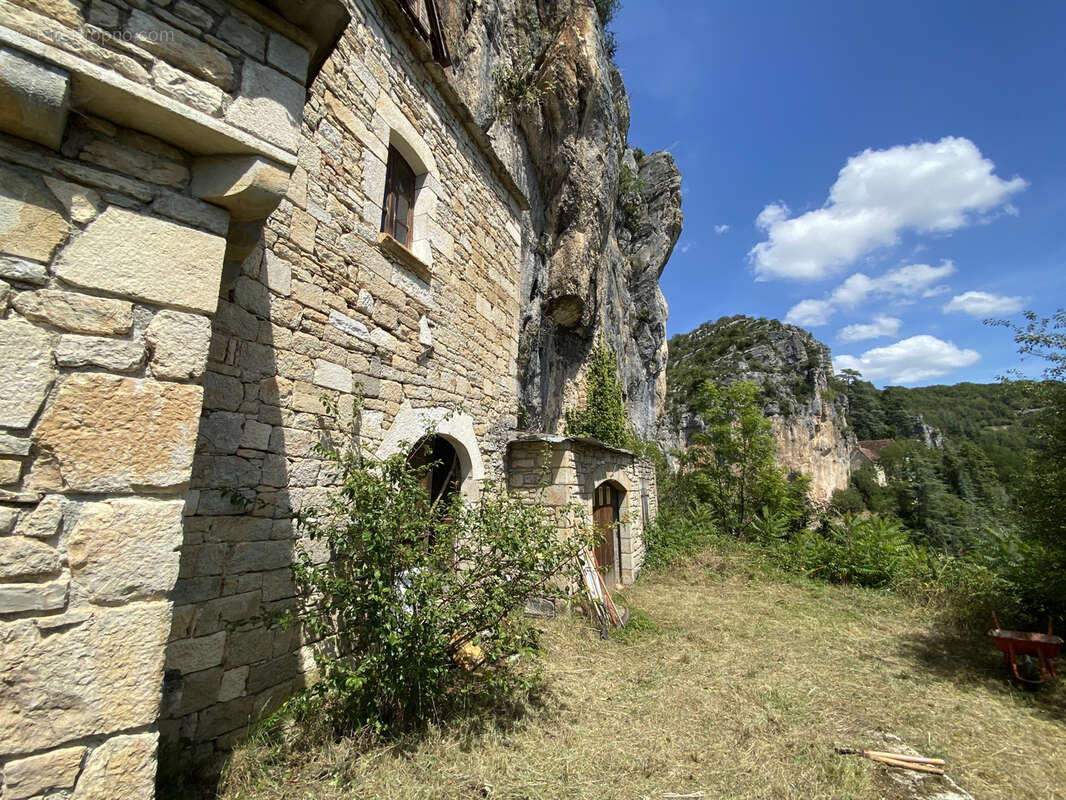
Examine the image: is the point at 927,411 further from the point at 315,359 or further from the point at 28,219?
the point at 28,219

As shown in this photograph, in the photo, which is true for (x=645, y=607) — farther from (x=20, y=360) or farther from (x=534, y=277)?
(x=20, y=360)

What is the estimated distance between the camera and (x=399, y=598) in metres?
3.03

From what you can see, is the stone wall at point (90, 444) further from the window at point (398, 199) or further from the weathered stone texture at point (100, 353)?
the window at point (398, 199)

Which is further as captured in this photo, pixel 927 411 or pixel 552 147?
pixel 927 411

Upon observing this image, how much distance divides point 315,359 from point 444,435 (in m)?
1.77

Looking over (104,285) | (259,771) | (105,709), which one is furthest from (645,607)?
(104,285)

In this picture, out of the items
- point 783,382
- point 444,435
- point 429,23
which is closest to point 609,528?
point 444,435

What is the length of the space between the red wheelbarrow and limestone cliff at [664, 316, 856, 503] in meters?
23.0

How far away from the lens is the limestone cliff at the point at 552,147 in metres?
7.20

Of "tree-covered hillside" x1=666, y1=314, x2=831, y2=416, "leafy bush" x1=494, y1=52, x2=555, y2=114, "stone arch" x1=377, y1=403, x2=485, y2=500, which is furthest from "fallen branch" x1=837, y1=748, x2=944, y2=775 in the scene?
"tree-covered hillside" x1=666, y1=314, x2=831, y2=416

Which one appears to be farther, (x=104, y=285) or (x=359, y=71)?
(x=359, y=71)

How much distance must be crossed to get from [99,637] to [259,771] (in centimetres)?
171

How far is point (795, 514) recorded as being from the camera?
1201 cm

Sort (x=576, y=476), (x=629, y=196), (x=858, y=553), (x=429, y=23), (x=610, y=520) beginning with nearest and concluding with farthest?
1. (x=429, y=23)
2. (x=576, y=476)
3. (x=610, y=520)
4. (x=858, y=553)
5. (x=629, y=196)
